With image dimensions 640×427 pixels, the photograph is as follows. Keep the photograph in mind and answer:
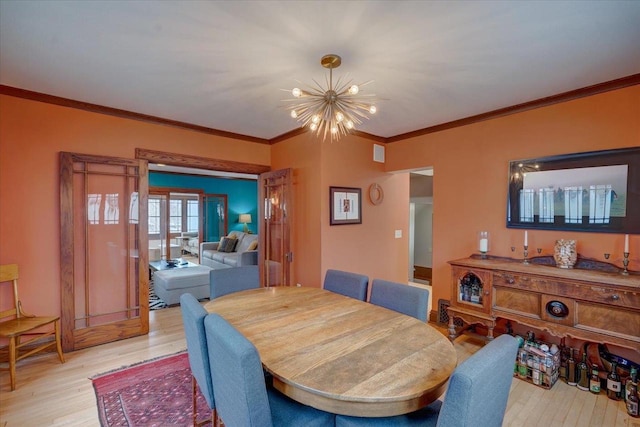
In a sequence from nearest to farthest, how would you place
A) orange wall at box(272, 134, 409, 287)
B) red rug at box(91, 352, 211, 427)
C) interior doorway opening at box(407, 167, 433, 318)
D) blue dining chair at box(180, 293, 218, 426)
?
blue dining chair at box(180, 293, 218, 426), red rug at box(91, 352, 211, 427), orange wall at box(272, 134, 409, 287), interior doorway opening at box(407, 167, 433, 318)

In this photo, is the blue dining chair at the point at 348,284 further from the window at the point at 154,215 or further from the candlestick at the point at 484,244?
the window at the point at 154,215

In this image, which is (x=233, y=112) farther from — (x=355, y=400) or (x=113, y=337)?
(x=355, y=400)

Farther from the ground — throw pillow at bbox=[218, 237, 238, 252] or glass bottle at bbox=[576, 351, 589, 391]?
throw pillow at bbox=[218, 237, 238, 252]

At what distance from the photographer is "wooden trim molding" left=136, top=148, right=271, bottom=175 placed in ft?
11.3

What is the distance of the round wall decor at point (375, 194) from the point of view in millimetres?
4242

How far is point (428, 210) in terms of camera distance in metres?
6.98

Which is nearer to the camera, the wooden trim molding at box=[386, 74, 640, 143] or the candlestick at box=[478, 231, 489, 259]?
the wooden trim molding at box=[386, 74, 640, 143]

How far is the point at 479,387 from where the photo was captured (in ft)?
3.15

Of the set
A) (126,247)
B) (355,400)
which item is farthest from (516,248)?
(126,247)

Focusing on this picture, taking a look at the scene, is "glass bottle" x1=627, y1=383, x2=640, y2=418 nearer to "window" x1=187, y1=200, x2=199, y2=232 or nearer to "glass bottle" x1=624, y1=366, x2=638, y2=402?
"glass bottle" x1=624, y1=366, x2=638, y2=402

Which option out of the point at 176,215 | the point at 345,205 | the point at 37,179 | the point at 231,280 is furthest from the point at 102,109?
the point at 176,215

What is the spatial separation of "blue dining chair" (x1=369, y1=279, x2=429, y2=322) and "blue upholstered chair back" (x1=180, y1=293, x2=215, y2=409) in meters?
1.28

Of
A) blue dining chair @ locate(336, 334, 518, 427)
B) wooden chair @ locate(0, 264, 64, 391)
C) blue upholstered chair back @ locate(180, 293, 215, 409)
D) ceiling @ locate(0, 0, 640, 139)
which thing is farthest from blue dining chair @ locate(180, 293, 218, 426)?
wooden chair @ locate(0, 264, 64, 391)

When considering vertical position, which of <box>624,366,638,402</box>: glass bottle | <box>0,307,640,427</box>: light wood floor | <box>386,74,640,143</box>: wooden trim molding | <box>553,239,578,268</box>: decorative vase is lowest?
<box>0,307,640,427</box>: light wood floor
